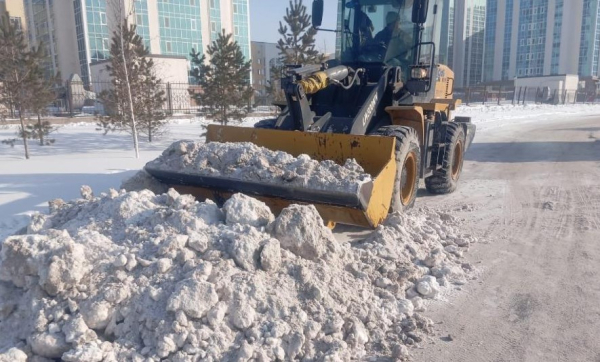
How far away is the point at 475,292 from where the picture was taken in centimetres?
432

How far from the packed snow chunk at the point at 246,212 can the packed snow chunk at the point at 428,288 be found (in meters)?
1.48

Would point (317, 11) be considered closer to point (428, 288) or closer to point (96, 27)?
point (428, 288)

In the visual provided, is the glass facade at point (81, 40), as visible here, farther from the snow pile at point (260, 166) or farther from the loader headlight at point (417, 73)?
the loader headlight at point (417, 73)

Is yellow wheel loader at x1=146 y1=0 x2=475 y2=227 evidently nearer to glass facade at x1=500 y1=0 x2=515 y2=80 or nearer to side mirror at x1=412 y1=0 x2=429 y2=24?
side mirror at x1=412 y1=0 x2=429 y2=24

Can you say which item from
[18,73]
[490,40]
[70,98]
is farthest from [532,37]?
[18,73]

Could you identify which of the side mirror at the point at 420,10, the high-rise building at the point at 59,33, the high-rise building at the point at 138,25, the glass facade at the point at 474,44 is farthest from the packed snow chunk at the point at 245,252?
the glass facade at the point at 474,44

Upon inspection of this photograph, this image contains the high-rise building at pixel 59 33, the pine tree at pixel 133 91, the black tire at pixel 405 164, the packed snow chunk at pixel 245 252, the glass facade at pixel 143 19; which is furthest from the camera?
the high-rise building at pixel 59 33

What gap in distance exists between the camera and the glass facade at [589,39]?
2606 inches

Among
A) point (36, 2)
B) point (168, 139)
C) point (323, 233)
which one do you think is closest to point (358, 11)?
point (323, 233)

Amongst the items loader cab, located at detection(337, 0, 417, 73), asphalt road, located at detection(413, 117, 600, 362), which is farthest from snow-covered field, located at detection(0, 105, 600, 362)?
loader cab, located at detection(337, 0, 417, 73)

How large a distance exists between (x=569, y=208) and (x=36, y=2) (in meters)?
60.0

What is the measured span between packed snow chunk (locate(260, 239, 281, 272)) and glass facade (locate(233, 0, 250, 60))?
53.0 m

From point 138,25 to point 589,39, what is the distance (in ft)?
201

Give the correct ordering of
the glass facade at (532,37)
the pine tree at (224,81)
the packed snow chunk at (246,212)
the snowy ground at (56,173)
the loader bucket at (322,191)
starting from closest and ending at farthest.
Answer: the packed snow chunk at (246,212), the loader bucket at (322,191), the snowy ground at (56,173), the pine tree at (224,81), the glass facade at (532,37)
